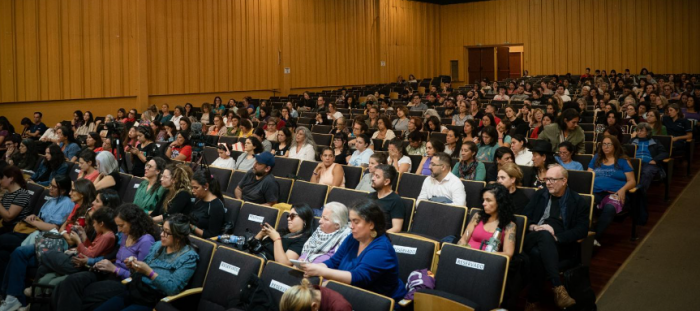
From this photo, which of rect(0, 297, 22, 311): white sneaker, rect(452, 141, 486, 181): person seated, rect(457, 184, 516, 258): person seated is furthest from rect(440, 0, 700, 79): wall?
rect(0, 297, 22, 311): white sneaker

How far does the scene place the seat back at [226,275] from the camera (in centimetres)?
349

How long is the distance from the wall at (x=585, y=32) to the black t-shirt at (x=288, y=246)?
18954mm

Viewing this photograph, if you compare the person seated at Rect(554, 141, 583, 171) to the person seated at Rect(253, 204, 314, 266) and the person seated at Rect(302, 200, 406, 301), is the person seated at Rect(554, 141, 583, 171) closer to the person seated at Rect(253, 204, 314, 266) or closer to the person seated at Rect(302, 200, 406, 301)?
the person seated at Rect(253, 204, 314, 266)

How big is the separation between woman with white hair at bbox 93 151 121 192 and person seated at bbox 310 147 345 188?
197cm

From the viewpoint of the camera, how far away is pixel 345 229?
3709 millimetres

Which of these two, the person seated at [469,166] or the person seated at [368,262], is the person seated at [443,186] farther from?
the person seated at [368,262]

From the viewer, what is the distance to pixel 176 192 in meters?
5.01

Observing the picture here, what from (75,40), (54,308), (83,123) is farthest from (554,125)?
(75,40)

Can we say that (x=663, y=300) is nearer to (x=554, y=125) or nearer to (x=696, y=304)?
(x=696, y=304)

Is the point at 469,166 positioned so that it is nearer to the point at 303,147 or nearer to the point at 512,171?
the point at 512,171

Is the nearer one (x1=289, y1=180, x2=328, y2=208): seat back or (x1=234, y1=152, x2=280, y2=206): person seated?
(x1=289, y1=180, x2=328, y2=208): seat back

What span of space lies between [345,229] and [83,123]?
342 inches

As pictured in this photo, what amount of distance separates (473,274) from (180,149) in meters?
5.06

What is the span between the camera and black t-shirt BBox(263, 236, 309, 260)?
3.95 meters
